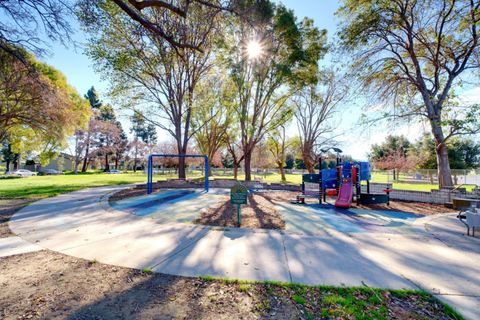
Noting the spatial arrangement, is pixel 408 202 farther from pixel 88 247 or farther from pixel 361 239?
pixel 88 247

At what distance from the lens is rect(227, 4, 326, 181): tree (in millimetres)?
13266

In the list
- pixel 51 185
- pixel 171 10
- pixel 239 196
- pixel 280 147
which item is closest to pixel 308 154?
pixel 280 147

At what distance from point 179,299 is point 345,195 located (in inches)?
353

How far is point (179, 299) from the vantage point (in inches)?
103

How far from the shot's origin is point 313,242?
481 centimetres

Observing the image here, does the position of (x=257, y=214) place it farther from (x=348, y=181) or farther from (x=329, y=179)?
(x=348, y=181)

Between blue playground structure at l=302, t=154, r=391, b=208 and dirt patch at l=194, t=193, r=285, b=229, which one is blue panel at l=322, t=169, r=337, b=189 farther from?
dirt patch at l=194, t=193, r=285, b=229

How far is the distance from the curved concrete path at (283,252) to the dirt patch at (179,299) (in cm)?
26

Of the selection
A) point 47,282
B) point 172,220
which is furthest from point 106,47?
point 47,282

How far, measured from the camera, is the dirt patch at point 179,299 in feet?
7.82

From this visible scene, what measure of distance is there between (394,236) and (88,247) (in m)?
7.00

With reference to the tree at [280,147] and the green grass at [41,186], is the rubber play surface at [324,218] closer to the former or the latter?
the green grass at [41,186]

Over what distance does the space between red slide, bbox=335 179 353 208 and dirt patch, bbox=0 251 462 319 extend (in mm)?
6784

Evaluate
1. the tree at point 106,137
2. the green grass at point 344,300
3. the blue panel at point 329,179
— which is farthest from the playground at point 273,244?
the tree at point 106,137
